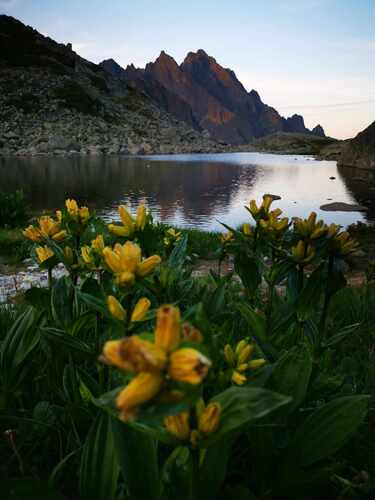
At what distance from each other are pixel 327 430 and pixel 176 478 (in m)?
0.59

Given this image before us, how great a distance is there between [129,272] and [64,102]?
82.8m

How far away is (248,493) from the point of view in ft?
4.48

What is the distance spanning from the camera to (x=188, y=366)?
0.72 m

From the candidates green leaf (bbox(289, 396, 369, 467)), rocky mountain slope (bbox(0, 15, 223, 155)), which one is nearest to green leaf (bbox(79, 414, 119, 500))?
green leaf (bbox(289, 396, 369, 467))

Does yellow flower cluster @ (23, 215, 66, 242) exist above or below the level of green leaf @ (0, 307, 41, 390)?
above

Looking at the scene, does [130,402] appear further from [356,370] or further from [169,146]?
[169,146]

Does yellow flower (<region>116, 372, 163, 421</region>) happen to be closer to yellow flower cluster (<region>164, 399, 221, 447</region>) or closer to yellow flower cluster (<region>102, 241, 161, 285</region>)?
yellow flower cluster (<region>164, 399, 221, 447</region>)

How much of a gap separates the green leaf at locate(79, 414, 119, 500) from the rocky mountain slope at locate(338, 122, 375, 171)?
131 feet

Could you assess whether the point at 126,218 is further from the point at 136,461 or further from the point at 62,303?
the point at 136,461

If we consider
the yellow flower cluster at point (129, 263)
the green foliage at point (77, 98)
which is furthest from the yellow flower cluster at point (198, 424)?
the green foliage at point (77, 98)

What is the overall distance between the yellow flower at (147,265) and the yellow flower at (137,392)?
21.1 inches

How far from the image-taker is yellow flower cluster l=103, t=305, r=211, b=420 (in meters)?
0.71

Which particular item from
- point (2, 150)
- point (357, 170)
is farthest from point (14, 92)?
point (357, 170)

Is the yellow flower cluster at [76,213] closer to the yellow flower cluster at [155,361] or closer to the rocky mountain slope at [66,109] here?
the yellow flower cluster at [155,361]
